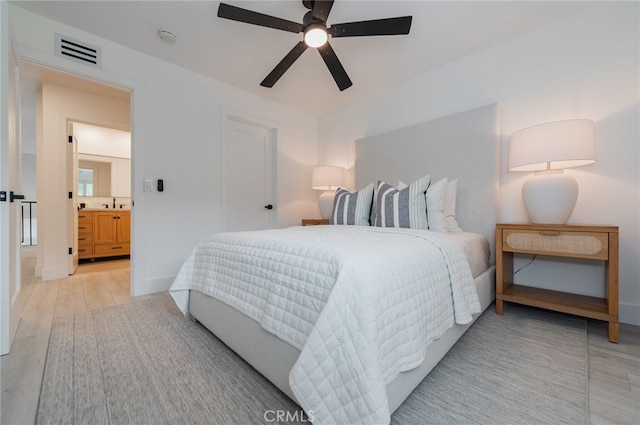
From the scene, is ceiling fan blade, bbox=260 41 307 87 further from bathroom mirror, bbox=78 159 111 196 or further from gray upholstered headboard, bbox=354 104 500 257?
bathroom mirror, bbox=78 159 111 196

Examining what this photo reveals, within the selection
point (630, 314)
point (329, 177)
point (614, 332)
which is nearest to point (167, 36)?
point (329, 177)

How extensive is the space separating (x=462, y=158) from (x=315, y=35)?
171 cm

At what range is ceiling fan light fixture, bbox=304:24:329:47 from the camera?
1770 mm

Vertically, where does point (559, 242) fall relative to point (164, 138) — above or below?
below

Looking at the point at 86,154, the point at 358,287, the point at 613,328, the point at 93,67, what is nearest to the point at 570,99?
the point at 613,328

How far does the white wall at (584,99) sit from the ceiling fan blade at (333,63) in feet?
3.87

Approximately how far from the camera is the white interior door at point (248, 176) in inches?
131

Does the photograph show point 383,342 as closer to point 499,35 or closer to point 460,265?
point 460,265

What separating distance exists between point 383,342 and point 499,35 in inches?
110

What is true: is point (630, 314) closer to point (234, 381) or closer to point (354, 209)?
point (354, 209)

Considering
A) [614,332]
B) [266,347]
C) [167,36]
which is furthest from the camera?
[167,36]

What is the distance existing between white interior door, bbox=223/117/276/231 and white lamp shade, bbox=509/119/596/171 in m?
2.85

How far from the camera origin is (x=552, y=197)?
1.82m

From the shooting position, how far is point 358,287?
2.82 feet
